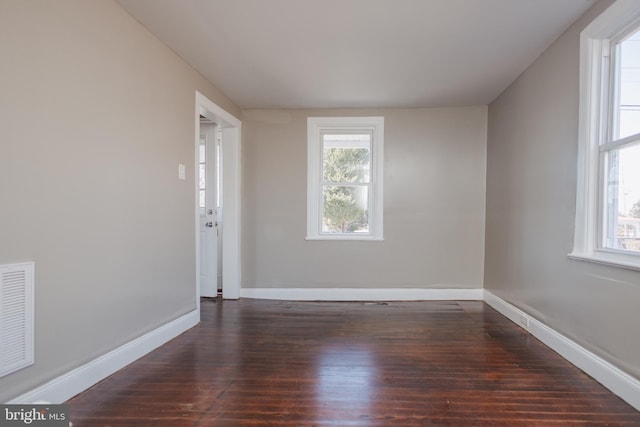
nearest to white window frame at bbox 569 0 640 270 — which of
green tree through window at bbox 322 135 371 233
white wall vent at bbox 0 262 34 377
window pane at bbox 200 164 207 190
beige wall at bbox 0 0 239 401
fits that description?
green tree through window at bbox 322 135 371 233

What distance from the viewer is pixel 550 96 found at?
9.45 feet

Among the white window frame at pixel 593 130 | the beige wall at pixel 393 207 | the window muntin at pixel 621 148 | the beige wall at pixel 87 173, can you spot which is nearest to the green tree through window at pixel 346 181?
the beige wall at pixel 393 207

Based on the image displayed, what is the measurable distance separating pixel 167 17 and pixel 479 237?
4.03 m

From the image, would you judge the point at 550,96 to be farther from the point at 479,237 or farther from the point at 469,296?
the point at 469,296

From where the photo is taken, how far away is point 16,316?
65.6 inches

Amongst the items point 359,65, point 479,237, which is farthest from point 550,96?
point 479,237

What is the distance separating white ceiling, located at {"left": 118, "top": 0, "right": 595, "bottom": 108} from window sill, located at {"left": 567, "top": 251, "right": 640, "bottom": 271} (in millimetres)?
1633

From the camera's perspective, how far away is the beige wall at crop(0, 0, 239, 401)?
170cm

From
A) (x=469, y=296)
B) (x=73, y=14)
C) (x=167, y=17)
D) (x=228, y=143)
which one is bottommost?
(x=469, y=296)

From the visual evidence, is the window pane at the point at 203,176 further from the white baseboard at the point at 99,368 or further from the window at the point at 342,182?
the white baseboard at the point at 99,368

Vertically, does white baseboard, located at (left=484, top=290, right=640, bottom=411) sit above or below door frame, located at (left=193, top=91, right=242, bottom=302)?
below

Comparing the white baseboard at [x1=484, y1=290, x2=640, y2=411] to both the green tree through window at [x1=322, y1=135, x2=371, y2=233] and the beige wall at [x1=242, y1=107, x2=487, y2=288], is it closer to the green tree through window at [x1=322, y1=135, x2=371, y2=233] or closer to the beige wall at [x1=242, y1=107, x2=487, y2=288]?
the beige wall at [x1=242, y1=107, x2=487, y2=288]

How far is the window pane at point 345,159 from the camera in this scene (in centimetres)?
456
